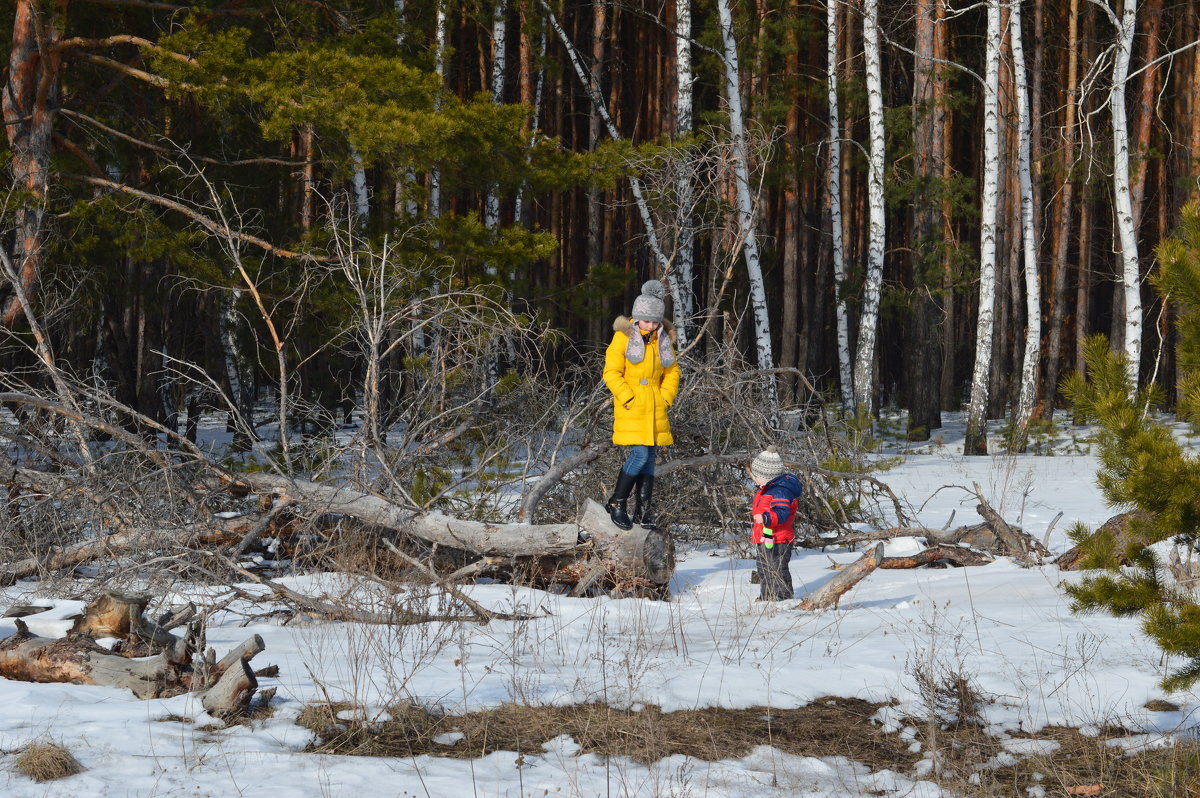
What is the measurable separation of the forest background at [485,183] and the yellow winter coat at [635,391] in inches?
35.1

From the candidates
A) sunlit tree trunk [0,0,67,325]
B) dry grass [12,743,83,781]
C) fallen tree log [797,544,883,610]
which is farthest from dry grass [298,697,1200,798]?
sunlit tree trunk [0,0,67,325]

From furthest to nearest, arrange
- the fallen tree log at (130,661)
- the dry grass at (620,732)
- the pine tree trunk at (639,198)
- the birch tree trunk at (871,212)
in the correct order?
the birch tree trunk at (871,212) < the pine tree trunk at (639,198) < the fallen tree log at (130,661) < the dry grass at (620,732)

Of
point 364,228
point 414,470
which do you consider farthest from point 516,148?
point 414,470

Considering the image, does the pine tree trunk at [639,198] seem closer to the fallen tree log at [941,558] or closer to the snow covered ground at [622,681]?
the fallen tree log at [941,558]

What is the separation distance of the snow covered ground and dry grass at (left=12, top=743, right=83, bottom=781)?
0.04 m

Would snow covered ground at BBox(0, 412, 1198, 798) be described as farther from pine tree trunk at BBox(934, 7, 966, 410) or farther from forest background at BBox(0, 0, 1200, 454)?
pine tree trunk at BBox(934, 7, 966, 410)

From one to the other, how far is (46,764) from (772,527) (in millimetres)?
4109

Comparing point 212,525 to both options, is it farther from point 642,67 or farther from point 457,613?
point 642,67

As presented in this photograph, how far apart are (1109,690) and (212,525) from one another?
5426 millimetres

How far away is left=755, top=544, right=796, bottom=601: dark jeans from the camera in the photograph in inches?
246

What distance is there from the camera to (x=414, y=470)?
8.08 meters

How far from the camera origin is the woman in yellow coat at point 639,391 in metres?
6.64

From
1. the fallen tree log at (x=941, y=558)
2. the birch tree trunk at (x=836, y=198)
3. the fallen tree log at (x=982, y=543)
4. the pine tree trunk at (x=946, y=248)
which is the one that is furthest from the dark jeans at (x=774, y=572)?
the birch tree trunk at (x=836, y=198)

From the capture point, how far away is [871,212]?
14664mm
